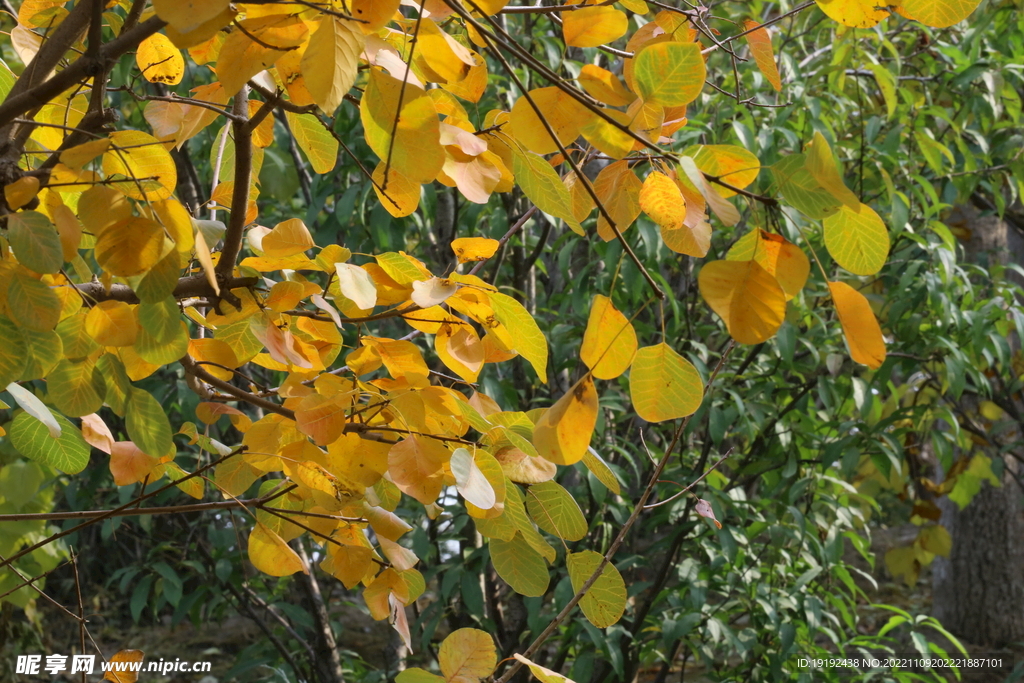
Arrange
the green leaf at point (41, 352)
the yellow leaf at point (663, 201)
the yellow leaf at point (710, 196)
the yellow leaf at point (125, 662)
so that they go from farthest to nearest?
the yellow leaf at point (125, 662)
the green leaf at point (41, 352)
the yellow leaf at point (663, 201)
the yellow leaf at point (710, 196)

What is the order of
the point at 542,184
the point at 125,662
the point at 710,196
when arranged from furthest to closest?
the point at 125,662 < the point at 542,184 < the point at 710,196

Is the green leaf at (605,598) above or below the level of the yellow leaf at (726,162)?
below

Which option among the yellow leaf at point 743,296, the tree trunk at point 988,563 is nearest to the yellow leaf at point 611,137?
the yellow leaf at point 743,296

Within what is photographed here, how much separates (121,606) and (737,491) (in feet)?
10.8

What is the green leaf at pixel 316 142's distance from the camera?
77 cm

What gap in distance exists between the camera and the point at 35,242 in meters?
0.57

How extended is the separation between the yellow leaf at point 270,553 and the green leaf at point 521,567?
21 centimetres

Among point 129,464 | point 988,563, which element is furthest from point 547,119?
point 988,563

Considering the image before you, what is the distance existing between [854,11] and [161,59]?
0.65m

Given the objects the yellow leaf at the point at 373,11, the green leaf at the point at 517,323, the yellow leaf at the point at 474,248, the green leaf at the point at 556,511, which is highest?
the yellow leaf at the point at 373,11

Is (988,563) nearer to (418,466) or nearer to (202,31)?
(418,466)

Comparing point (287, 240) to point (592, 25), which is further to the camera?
point (287, 240)

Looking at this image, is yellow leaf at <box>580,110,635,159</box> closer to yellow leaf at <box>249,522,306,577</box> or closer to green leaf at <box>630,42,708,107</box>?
green leaf at <box>630,42,708,107</box>

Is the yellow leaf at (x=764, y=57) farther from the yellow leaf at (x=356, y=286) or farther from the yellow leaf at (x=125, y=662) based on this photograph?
the yellow leaf at (x=125, y=662)
